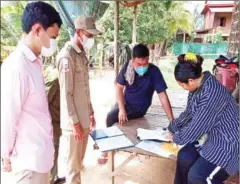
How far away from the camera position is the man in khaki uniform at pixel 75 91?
79.4 inches

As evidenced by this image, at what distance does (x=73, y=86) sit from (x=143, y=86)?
93 centimetres

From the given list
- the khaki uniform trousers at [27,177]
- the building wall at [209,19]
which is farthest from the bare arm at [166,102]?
the building wall at [209,19]

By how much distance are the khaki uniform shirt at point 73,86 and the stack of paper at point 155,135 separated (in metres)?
0.44

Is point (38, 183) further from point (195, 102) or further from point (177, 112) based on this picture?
point (177, 112)

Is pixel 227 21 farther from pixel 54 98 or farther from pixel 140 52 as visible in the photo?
pixel 54 98

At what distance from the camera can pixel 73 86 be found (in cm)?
208

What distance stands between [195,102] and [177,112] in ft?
5.52

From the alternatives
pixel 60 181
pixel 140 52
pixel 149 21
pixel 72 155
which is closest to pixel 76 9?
pixel 140 52

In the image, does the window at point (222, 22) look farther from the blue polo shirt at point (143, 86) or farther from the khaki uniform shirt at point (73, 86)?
the khaki uniform shirt at point (73, 86)

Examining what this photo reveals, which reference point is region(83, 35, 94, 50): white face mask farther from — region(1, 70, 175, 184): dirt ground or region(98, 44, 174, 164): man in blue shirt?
region(1, 70, 175, 184): dirt ground

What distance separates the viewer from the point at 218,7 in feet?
55.0

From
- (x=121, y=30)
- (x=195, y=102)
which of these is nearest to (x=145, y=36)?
(x=121, y=30)

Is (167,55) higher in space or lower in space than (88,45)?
lower

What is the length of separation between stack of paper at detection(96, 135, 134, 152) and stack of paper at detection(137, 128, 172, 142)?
0.13 meters
